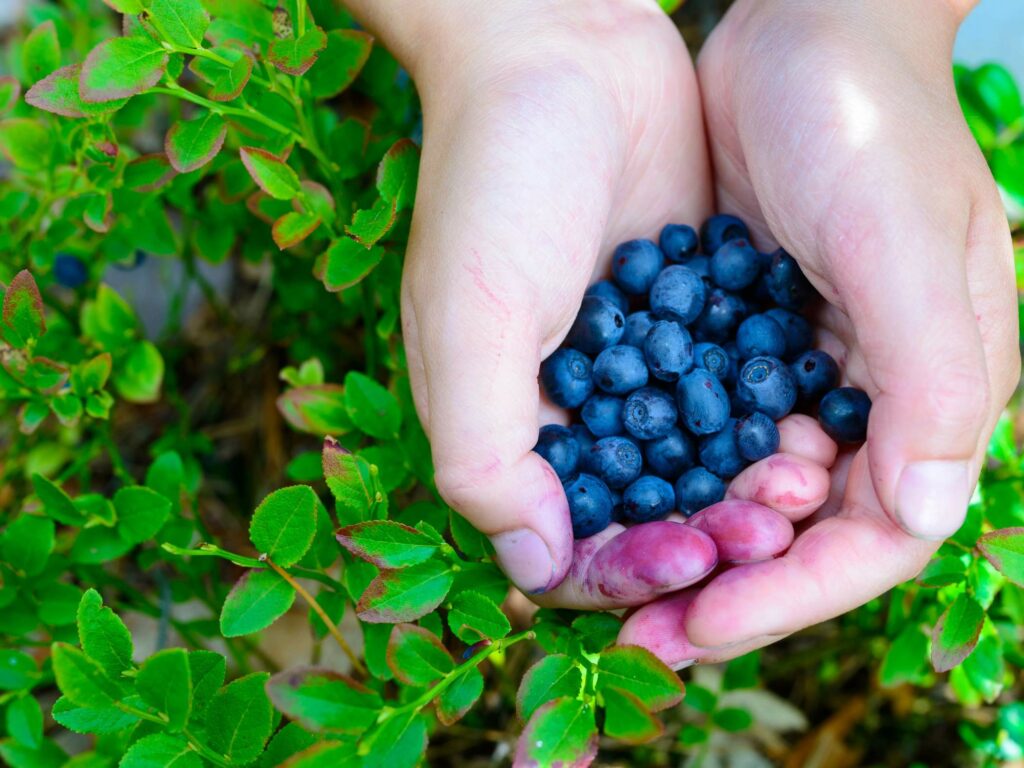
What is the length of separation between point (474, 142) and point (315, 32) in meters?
0.31

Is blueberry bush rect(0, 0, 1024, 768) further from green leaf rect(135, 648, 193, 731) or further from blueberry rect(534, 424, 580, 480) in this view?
blueberry rect(534, 424, 580, 480)

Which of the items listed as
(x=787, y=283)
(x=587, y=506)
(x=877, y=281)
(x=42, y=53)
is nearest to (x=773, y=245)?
(x=787, y=283)

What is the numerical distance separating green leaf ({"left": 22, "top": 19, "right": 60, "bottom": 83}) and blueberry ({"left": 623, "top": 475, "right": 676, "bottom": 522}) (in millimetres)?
1159

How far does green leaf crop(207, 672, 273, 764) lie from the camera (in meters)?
1.02

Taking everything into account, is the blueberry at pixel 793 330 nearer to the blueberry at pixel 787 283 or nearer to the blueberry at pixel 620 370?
the blueberry at pixel 787 283

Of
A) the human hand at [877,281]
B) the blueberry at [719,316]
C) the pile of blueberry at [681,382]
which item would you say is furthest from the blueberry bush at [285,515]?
the blueberry at [719,316]

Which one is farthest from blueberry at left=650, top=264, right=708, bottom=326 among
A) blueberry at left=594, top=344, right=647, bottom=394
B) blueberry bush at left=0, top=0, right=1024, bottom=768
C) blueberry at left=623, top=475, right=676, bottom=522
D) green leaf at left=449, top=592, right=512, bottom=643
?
green leaf at left=449, top=592, right=512, bottom=643

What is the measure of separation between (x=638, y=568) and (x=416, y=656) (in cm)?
33

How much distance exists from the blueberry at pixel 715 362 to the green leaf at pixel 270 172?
710 millimetres

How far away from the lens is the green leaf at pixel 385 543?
1.08 meters

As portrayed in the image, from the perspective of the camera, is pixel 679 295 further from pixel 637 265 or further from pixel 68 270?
pixel 68 270

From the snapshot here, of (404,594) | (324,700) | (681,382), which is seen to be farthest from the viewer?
(681,382)

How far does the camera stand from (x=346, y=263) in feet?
4.36

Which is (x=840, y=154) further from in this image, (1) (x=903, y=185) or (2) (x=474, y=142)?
(2) (x=474, y=142)
